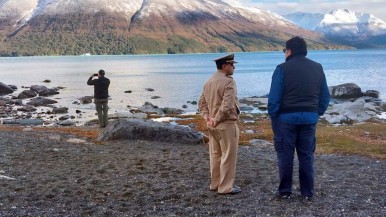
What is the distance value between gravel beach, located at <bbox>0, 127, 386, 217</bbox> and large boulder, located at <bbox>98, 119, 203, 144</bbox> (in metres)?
2.58

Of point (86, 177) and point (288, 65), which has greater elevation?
point (288, 65)

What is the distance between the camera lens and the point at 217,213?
31.5ft

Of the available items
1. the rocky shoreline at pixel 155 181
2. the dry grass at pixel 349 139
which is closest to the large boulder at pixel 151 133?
the rocky shoreline at pixel 155 181

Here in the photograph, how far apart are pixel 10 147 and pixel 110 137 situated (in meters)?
4.57

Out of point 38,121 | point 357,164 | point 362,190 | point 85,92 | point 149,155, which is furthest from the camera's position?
point 85,92

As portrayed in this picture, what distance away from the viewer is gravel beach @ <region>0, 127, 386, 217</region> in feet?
32.4

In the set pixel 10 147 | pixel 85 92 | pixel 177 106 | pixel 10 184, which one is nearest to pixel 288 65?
pixel 10 184

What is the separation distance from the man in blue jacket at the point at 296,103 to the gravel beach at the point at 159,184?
3.55 feet

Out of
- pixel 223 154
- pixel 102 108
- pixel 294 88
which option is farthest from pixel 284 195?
pixel 102 108

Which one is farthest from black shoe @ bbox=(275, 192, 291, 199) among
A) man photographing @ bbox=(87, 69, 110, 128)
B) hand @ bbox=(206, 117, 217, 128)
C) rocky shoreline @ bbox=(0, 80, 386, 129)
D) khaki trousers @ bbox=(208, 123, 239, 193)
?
rocky shoreline @ bbox=(0, 80, 386, 129)

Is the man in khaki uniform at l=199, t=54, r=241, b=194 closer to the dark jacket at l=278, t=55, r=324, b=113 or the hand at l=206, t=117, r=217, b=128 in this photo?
the hand at l=206, t=117, r=217, b=128

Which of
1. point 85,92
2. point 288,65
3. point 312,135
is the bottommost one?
point 85,92

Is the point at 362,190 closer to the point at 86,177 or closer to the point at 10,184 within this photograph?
the point at 86,177

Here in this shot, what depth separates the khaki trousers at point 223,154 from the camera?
34.7 ft
